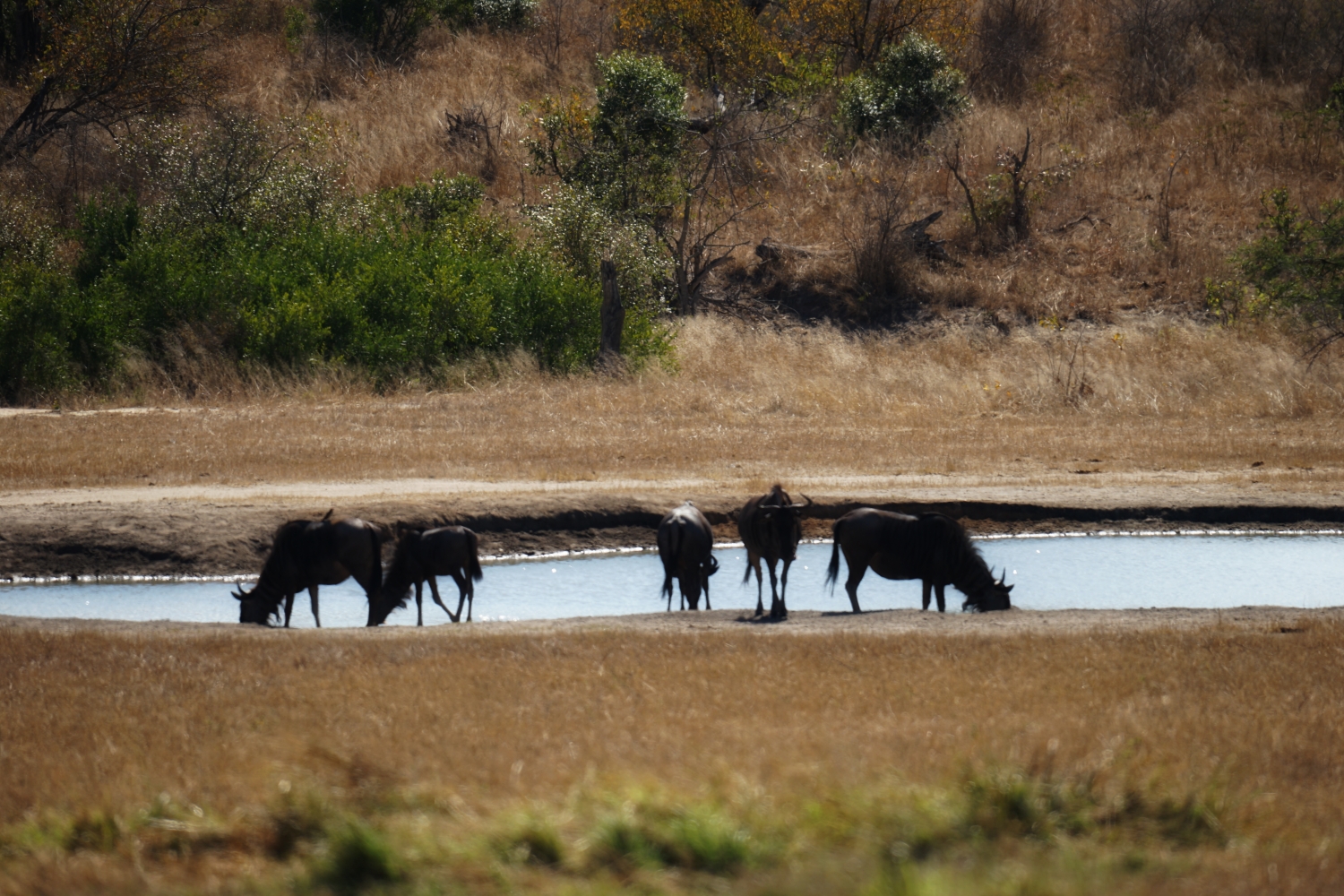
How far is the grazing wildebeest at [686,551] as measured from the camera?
10.5 metres

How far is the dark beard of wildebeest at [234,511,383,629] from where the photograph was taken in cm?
1035

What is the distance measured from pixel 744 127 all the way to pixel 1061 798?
3743cm

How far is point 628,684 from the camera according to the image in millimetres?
6750

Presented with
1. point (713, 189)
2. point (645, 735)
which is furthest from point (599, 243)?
point (645, 735)

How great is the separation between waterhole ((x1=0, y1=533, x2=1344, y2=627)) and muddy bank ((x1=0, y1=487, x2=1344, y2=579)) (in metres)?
0.34

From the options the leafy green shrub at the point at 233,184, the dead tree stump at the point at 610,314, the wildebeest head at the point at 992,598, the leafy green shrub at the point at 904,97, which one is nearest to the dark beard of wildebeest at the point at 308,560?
the wildebeest head at the point at 992,598

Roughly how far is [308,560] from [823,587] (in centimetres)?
494

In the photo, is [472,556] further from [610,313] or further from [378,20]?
[378,20]

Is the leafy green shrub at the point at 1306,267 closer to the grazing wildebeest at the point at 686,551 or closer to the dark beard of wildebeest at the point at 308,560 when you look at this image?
the grazing wildebeest at the point at 686,551

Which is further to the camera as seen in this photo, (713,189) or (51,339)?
(713,189)

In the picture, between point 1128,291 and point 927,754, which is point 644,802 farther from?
point 1128,291

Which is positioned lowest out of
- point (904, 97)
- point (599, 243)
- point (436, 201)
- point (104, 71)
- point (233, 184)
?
point (599, 243)

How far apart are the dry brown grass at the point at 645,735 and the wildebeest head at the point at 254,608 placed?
1.75 meters

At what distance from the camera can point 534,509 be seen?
14.2m
